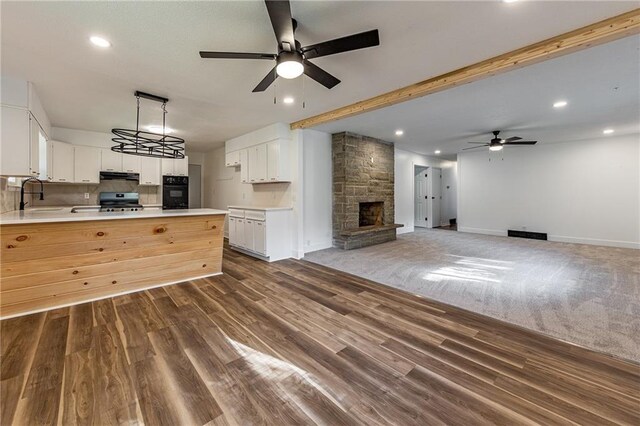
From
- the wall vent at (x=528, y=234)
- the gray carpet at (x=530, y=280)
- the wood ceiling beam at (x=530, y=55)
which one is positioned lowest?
the gray carpet at (x=530, y=280)

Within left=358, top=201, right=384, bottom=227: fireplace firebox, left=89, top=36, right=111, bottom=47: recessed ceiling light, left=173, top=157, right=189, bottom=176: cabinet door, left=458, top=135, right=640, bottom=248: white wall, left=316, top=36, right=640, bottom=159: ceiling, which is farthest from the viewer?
left=358, top=201, right=384, bottom=227: fireplace firebox

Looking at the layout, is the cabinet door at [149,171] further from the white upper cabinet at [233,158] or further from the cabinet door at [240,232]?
the cabinet door at [240,232]

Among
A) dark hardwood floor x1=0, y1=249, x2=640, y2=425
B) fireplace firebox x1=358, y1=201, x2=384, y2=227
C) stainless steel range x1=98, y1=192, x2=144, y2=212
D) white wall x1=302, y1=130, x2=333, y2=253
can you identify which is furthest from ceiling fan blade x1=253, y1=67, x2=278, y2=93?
stainless steel range x1=98, y1=192, x2=144, y2=212

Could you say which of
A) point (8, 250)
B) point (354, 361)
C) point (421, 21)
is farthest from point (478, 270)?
point (8, 250)

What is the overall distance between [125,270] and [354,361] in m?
3.11

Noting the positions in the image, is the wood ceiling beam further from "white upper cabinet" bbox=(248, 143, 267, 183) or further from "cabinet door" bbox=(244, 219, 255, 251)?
"cabinet door" bbox=(244, 219, 255, 251)

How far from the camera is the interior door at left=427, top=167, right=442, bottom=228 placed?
31.5ft

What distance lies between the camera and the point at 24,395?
1.61 m

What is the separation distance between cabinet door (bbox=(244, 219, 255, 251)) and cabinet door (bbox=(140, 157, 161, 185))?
279 cm

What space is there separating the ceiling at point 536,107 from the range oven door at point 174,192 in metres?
3.96

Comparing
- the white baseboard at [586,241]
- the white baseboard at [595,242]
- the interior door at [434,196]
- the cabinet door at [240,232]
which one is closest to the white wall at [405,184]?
the interior door at [434,196]

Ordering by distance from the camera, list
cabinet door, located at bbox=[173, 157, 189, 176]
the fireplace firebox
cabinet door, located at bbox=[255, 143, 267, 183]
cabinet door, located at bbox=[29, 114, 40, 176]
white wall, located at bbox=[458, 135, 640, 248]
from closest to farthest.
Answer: cabinet door, located at bbox=[29, 114, 40, 176]
cabinet door, located at bbox=[255, 143, 267, 183]
white wall, located at bbox=[458, 135, 640, 248]
cabinet door, located at bbox=[173, 157, 189, 176]
the fireplace firebox

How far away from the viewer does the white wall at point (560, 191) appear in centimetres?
607

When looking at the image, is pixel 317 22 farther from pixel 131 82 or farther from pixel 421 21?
pixel 131 82
